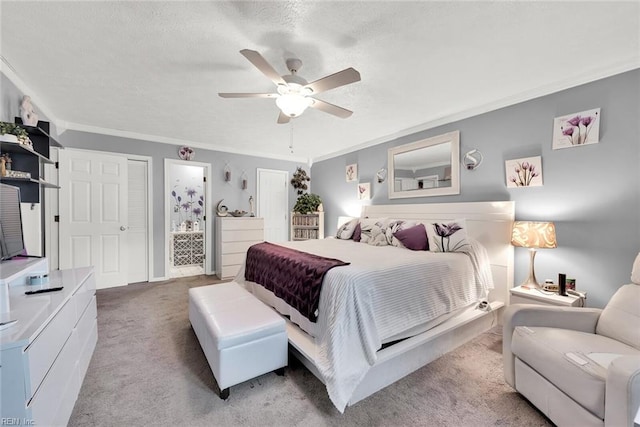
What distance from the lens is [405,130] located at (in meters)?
3.78

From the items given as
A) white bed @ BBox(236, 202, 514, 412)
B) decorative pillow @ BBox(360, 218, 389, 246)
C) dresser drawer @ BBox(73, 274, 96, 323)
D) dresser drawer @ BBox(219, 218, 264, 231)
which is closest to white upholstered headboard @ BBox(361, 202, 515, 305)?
white bed @ BBox(236, 202, 514, 412)

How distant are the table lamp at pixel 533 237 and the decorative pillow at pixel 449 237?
16.8 inches

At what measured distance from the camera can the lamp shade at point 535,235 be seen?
7.29 ft

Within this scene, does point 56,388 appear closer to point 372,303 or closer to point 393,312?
point 372,303

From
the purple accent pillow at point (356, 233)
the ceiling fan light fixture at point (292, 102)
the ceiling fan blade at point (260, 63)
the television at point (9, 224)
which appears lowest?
the purple accent pillow at point (356, 233)

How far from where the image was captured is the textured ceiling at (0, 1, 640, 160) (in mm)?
1569

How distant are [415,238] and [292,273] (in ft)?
4.94

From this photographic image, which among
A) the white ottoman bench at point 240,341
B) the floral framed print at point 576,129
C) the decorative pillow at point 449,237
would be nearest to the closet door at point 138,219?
the white ottoman bench at point 240,341

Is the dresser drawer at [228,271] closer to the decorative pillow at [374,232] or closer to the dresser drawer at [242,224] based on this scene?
the dresser drawer at [242,224]

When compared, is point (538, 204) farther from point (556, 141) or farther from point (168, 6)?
point (168, 6)

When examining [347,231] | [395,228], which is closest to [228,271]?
[347,231]

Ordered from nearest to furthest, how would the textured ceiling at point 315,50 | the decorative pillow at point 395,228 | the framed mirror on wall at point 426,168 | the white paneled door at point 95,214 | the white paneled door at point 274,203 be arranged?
the textured ceiling at point 315,50 → the decorative pillow at point 395,228 → the framed mirror on wall at point 426,168 → the white paneled door at point 95,214 → the white paneled door at point 274,203

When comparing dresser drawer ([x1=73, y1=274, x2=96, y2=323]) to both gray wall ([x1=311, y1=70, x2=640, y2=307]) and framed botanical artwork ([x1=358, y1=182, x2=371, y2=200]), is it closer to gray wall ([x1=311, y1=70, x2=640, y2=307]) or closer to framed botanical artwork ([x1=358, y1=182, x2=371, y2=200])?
framed botanical artwork ([x1=358, y1=182, x2=371, y2=200])

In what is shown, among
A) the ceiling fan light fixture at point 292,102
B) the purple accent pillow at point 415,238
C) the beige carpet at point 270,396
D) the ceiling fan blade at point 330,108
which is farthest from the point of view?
the purple accent pillow at point 415,238
